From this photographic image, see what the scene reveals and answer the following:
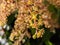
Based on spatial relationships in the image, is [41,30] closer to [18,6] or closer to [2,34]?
[18,6]

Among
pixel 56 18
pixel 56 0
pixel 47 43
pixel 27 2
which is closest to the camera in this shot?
pixel 56 18

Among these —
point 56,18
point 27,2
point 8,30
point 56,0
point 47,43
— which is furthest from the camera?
point 8,30

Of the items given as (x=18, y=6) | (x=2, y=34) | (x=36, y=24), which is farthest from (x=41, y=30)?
(x=2, y=34)

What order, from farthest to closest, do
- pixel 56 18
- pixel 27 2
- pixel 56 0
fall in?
pixel 27 2 < pixel 56 0 < pixel 56 18

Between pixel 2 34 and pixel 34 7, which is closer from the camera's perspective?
pixel 34 7

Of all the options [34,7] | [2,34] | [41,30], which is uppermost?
[34,7]

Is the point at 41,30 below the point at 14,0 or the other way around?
below

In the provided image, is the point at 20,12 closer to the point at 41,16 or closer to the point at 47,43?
the point at 41,16

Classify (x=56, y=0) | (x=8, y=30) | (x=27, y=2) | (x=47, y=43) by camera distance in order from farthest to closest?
(x=8, y=30) → (x=47, y=43) → (x=27, y=2) → (x=56, y=0)

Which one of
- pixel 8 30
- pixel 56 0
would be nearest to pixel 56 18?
pixel 56 0
